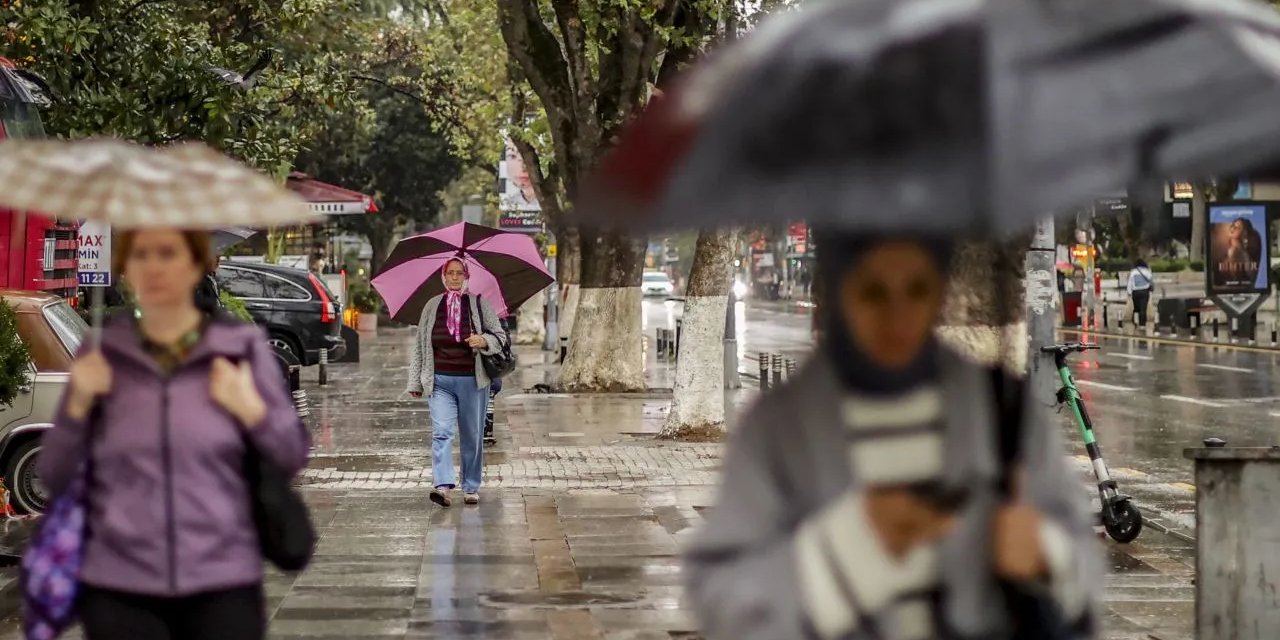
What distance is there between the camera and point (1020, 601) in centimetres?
287

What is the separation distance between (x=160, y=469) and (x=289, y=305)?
74.2 feet

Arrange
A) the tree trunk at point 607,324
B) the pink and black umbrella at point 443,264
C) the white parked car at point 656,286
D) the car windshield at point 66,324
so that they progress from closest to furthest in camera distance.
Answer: the car windshield at point 66,324 < the pink and black umbrella at point 443,264 < the tree trunk at point 607,324 < the white parked car at point 656,286

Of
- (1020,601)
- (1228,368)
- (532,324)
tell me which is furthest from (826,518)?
(532,324)

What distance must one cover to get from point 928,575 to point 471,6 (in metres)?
28.5

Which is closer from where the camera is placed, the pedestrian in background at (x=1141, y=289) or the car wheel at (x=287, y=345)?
the car wheel at (x=287, y=345)

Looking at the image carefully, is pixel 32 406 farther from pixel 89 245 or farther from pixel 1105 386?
pixel 1105 386

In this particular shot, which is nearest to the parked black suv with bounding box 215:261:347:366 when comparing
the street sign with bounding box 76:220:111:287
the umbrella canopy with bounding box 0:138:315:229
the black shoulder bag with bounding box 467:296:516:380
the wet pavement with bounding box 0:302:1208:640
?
the wet pavement with bounding box 0:302:1208:640

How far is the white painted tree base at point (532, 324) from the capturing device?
3931cm

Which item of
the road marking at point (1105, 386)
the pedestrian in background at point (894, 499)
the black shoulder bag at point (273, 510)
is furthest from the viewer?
the road marking at point (1105, 386)

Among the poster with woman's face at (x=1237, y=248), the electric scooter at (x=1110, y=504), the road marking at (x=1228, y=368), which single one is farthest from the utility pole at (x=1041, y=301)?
the poster with woman's face at (x=1237, y=248)

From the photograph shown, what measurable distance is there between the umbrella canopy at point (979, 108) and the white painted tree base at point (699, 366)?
1362 centimetres

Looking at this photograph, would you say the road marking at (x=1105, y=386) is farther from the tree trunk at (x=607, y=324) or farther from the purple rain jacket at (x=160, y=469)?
the purple rain jacket at (x=160, y=469)

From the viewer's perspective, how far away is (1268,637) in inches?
267

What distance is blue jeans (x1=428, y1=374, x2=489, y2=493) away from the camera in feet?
38.8
